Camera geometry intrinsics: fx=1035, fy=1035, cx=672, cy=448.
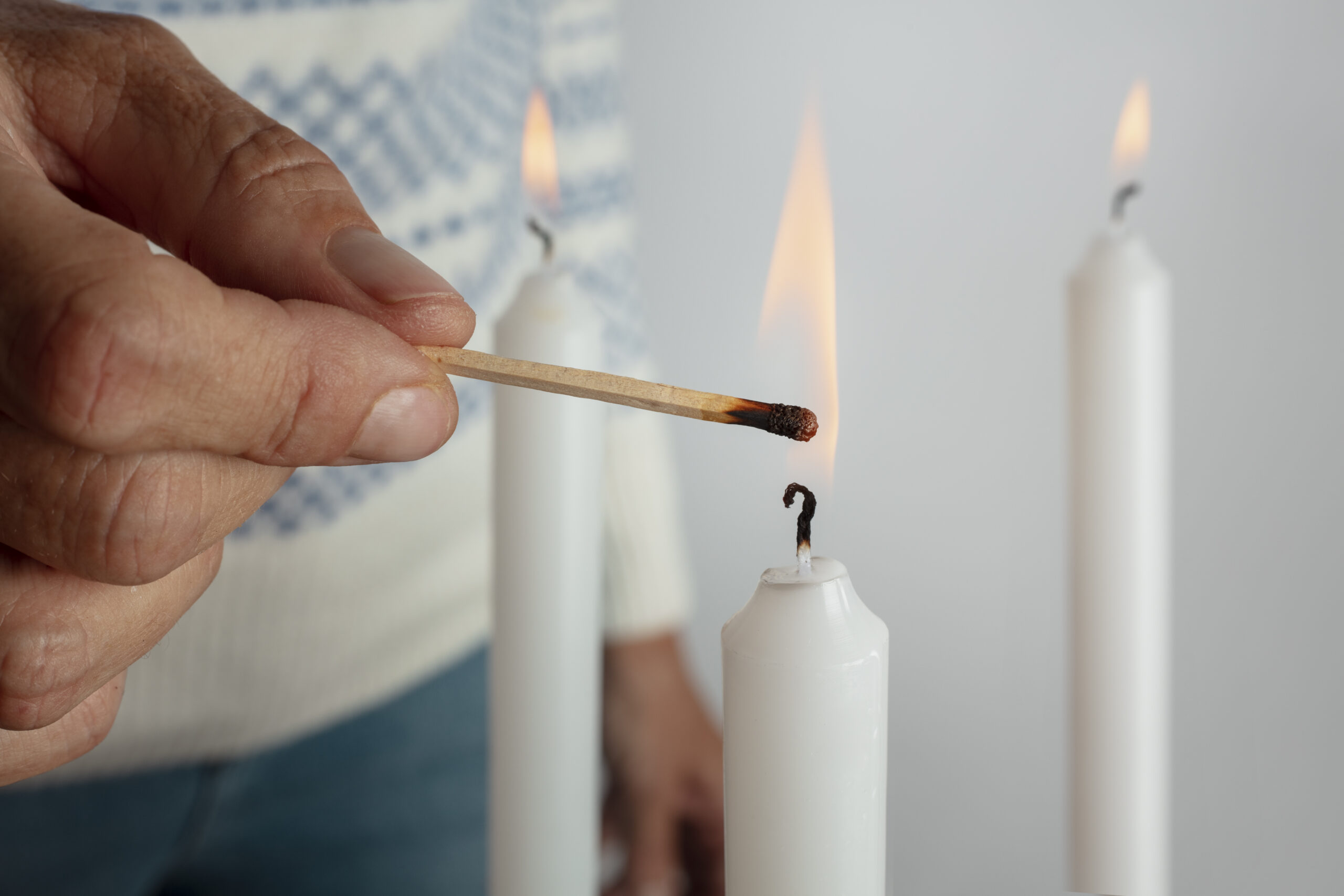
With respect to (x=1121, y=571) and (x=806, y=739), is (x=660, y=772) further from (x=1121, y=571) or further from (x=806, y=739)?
(x=806, y=739)

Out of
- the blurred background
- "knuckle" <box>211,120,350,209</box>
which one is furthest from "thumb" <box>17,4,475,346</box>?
the blurred background

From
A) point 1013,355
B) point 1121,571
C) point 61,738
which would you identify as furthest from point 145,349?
point 1013,355

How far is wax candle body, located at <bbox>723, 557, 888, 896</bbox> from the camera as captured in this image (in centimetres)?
24

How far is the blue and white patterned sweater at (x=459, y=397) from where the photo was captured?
637 mm

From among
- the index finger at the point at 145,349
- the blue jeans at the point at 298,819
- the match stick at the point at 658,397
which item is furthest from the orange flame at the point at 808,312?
the blue jeans at the point at 298,819

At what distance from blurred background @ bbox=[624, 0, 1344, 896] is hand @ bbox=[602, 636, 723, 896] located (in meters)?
0.18

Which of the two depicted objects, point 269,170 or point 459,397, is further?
point 459,397

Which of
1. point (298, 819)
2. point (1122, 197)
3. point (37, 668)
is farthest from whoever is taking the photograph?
point (298, 819)

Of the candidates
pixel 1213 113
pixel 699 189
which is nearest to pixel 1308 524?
pixel 1213 113

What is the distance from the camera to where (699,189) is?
0.97 meters

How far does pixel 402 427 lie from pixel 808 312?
13 cm

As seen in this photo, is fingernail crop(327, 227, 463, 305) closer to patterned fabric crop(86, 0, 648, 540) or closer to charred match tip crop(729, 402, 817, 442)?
charred match tip crop(729, 402, 817, 442)

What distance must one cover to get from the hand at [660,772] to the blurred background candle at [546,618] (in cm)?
34

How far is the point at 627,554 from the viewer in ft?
2.49
